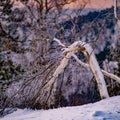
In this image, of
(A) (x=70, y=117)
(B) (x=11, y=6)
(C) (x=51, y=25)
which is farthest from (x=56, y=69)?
(B) (x=11, y=6)

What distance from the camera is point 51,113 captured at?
4.96m

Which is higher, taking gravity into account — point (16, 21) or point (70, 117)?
point (16, 21)

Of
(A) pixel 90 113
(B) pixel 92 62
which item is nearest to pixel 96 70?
(B) pixel 92 62

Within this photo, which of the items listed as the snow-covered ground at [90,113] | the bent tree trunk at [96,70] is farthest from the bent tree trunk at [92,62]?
the snow-covered ground at [90,113]

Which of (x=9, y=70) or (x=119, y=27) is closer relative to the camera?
(x=119, y=27)

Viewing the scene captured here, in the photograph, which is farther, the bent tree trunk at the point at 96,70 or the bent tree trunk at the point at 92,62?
the bent tree trunk at the point at 96,70

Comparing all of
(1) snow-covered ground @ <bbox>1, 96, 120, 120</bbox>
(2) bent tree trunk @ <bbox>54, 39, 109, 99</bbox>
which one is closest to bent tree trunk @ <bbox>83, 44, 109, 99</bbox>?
(2) bent tree trunk @ <bbox>54, 39, 109, 99</bbox>

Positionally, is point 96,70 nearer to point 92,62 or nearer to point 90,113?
point 92,62

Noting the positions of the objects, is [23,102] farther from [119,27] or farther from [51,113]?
[119,27]

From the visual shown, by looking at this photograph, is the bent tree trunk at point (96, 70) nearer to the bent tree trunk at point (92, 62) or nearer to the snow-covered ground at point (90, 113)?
the bent tree trunk at point (92, 62)

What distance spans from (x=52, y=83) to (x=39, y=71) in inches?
11.9

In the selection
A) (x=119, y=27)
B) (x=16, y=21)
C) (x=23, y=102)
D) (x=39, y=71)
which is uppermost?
(x=16, y=21)

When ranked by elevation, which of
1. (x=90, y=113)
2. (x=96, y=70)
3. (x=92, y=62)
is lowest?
(x=90, y=113)

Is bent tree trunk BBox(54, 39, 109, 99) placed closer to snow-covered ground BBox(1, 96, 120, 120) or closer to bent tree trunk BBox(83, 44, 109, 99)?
bent tree trunk BBox(83, 44, 109, 99)
